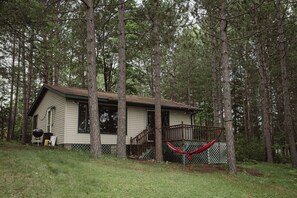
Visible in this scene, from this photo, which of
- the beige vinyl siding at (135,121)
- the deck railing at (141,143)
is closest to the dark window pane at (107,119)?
the beige vinyl siding at (135,121)

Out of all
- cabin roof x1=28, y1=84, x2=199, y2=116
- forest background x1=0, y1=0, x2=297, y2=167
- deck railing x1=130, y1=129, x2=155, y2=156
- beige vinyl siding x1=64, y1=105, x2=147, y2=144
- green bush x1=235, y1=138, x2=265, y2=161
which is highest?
forest background x1=0, y1=0, x2=297, y2=167

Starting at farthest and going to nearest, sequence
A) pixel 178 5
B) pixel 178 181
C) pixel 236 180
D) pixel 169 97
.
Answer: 1. pixel 169 97
2. pixel 178 5
3. pixel 236 180
4. pixel 178 181

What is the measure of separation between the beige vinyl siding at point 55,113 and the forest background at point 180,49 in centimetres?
138

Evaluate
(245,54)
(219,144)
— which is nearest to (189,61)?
(245,54)

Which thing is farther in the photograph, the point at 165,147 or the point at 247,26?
the point at 165,147

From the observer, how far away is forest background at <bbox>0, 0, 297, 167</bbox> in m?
10.2

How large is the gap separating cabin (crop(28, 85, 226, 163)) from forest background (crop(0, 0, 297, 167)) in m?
1.95

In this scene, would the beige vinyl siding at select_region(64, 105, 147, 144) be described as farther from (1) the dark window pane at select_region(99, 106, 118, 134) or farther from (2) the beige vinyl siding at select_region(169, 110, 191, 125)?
(2) the beige vinyl siding at select_region(169, 110, 191, 125)

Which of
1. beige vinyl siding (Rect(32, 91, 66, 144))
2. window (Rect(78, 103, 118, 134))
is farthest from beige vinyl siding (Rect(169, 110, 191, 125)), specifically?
beige vinyl siding (Rect(32, 91, 66, 144))

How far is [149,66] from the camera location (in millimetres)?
24797

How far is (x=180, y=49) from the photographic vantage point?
56.0ft

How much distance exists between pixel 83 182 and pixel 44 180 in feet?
2.54

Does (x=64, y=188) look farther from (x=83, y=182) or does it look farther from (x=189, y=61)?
(x=189, y=61)

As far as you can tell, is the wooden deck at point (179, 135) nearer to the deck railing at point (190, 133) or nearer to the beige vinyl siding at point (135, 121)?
the deck railing at point (190, 133)
